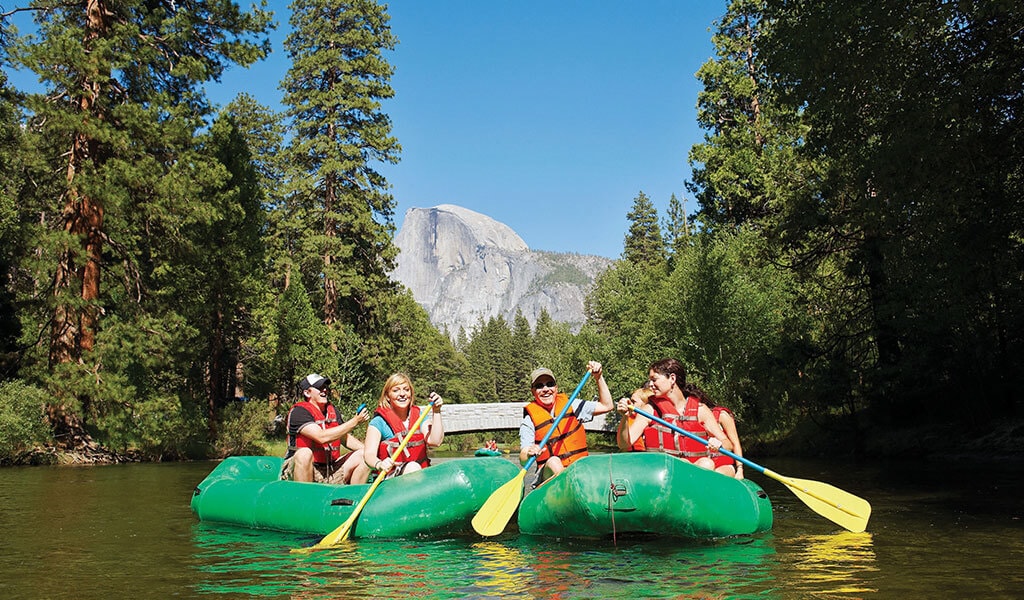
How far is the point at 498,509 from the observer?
7.60 m

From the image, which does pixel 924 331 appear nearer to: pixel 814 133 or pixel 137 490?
pixel 814 133

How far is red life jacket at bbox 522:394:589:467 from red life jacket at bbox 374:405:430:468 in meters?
1.15

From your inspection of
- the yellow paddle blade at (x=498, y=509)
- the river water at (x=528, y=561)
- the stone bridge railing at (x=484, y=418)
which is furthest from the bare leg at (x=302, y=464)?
the stone bridge railing at (x=484, y=418)

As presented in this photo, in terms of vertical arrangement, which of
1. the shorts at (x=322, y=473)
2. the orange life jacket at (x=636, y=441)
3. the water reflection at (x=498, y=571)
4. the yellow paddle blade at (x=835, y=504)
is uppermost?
the orange life jacket at (x=636, y=441)

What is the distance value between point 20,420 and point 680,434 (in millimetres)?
15068

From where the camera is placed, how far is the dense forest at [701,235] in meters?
11.9

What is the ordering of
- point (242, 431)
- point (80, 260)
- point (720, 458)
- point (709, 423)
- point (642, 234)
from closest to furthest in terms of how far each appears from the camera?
point (709, 423) < point (720, 458) < point (80, 260) < point (242, 431) < point (642, 234)

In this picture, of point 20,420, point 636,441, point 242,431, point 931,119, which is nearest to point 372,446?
point 636,441

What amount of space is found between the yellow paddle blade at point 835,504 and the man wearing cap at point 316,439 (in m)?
4.09

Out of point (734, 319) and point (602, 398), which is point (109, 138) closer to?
point (602, 398)

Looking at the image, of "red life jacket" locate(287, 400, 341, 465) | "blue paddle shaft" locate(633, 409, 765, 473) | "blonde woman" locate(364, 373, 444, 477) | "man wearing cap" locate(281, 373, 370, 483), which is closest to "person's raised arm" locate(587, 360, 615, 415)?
"blue paddle shaft" locate(633, 409, 765, 473)

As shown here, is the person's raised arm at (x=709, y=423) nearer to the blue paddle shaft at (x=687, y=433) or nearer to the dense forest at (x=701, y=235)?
the blue paddle shaft at (x=687, y=433)

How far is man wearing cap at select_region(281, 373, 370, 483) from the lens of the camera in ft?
28.4

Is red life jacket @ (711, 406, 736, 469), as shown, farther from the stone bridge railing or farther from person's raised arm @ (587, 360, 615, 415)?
the stone bridge railing
